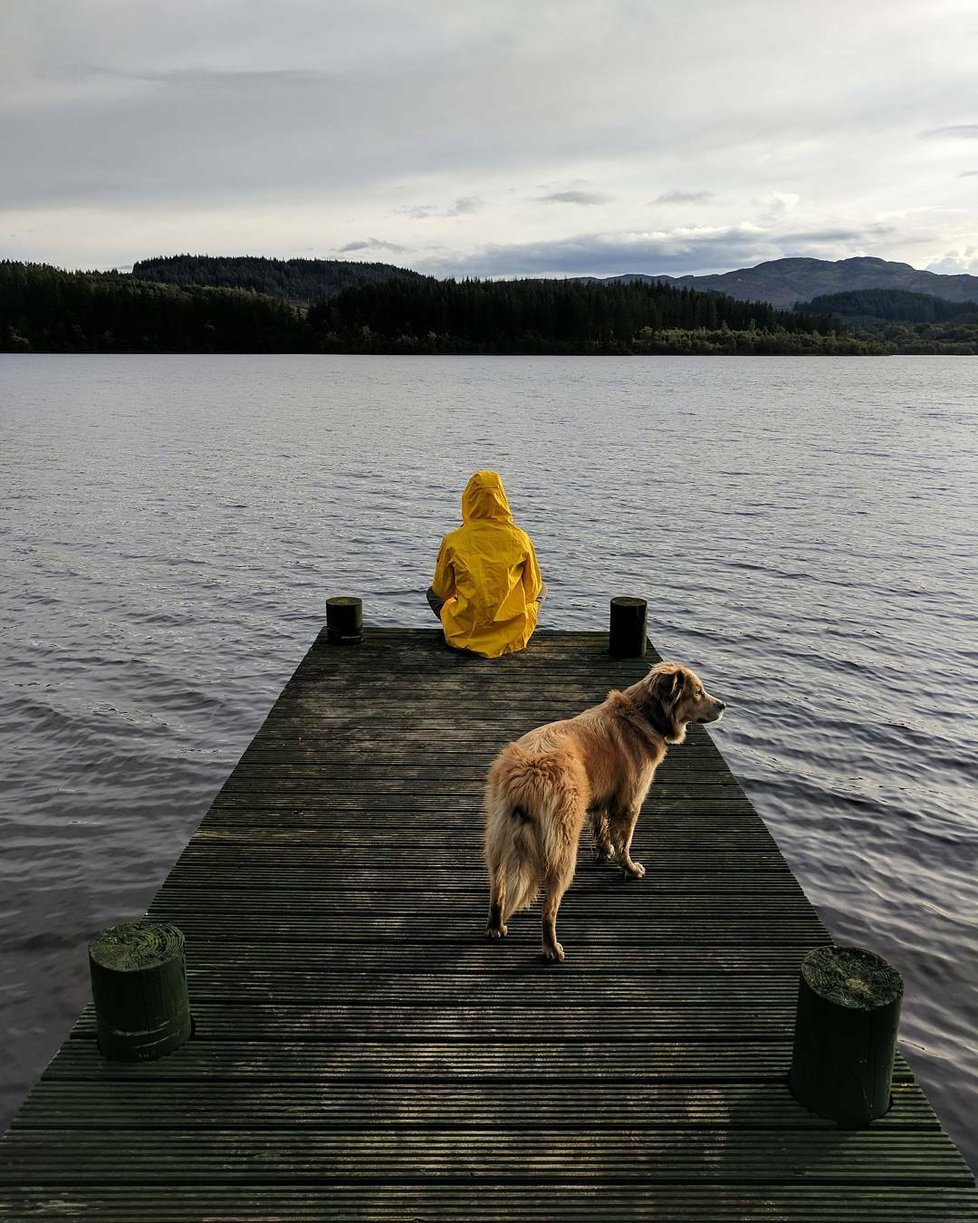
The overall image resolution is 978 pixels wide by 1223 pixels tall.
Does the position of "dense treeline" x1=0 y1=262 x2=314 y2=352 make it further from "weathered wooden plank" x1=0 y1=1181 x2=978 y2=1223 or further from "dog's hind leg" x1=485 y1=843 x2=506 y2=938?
"weathered wooden plank" x1=0 y1=1181 x2=978 y2=1223

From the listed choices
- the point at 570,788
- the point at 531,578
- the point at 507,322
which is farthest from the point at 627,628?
the point at 507,322

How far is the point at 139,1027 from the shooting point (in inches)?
179

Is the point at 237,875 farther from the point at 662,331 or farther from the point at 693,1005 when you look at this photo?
the point at 662,331

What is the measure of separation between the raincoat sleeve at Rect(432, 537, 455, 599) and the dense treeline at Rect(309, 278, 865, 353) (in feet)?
475

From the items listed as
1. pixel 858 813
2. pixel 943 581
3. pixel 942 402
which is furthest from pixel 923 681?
pixel 942 402

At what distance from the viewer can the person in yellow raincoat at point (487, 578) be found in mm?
10562

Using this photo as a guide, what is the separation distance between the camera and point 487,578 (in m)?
10.7

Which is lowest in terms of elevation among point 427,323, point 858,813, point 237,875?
point 858,813

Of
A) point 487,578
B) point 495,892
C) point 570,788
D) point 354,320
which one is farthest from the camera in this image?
point 354,320

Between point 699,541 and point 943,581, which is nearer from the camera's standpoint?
point 943,581

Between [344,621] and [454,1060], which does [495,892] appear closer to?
[454,1060]

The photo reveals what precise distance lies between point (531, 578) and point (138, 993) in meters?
7.24

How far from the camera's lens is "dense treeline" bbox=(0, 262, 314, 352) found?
144m

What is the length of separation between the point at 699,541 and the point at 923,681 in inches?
432
